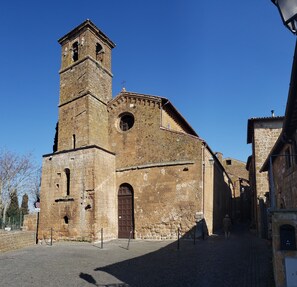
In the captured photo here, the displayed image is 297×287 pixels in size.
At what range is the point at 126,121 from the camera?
2041 centimetres

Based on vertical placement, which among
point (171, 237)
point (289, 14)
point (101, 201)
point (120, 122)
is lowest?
point (171, 237)

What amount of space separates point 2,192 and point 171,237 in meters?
23.3

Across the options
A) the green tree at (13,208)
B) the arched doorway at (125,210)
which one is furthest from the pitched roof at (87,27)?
the green tree at (13,208)

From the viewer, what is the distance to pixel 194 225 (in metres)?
16.3

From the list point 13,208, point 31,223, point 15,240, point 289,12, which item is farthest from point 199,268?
point 13,208

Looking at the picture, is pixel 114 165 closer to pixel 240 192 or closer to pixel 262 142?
pixel 262 142

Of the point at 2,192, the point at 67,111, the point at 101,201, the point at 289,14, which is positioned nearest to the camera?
the point at 289,14

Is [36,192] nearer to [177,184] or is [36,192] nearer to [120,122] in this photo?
[120,122]

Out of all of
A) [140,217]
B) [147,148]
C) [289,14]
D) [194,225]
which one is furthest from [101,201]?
[289,14]

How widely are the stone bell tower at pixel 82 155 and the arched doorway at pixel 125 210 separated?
39 cm

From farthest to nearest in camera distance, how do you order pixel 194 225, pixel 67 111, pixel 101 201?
1. pixel 67 111
2. pixel 101 201
3. pixel 194 225

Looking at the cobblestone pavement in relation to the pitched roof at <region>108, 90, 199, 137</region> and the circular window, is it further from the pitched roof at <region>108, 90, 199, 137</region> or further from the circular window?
the pitched roof at <region>108, 90, 199, 137</region>

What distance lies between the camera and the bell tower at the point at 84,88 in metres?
18.9

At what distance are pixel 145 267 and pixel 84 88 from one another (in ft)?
41.9
